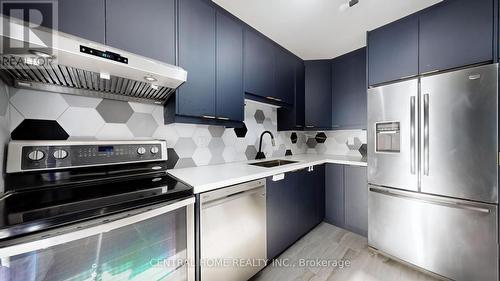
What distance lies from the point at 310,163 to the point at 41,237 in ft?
6.41

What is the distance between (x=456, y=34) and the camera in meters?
1.33

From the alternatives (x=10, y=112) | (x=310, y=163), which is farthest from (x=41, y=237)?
(x=310, y=163)

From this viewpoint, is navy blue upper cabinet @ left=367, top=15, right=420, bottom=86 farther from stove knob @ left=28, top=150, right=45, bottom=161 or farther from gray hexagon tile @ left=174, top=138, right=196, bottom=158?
stove knob @ left=28, top=150, right=45, bottom=161

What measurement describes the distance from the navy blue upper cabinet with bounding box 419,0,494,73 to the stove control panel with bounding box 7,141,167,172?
7.65 ft

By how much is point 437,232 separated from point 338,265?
82 cm

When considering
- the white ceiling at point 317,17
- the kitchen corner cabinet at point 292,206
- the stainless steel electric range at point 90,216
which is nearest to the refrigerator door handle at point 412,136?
the white ceiling at point 317,17

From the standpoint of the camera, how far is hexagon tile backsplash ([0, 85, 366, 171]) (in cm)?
100

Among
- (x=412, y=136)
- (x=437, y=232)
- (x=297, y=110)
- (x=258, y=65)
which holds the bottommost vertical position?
(x=437, y=232)

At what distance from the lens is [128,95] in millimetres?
1265

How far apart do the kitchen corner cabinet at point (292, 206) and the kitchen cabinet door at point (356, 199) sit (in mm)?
299

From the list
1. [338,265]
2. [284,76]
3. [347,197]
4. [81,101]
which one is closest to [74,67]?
[81,101]

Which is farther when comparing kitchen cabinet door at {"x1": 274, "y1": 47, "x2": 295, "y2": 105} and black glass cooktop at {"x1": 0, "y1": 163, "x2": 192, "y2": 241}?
kitchen cabinet door at {"x1": 274, "y1": 47, "x2": 295, "y2": 105}

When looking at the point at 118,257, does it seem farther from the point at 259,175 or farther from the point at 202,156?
the point at 202,156

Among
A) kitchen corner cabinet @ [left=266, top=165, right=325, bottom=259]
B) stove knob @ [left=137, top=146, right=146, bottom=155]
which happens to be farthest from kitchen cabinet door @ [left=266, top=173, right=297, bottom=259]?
stove knob @ [left=137, top=146, right=146, bottom=155]
